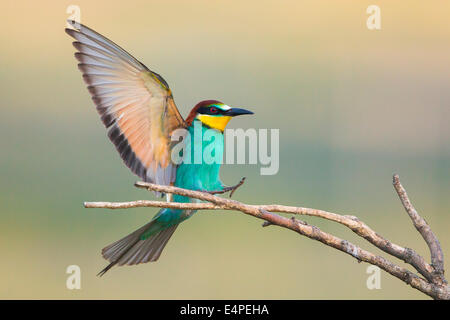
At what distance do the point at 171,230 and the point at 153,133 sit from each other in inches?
13.6

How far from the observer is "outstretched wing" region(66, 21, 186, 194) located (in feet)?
4.20

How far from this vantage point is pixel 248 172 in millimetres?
3174

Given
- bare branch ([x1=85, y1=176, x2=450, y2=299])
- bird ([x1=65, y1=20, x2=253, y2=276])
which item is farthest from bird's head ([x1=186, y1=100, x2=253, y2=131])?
bare branch ([x1=85, y1=176, x2=450, y2=299])

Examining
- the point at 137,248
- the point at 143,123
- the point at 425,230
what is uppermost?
the point at 143,123

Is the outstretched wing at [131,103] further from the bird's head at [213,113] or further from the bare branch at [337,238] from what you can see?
the bare branch at [337,238]

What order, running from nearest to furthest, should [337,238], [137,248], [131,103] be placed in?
1. [337,238]
2. [131,103]
3. [137,248]

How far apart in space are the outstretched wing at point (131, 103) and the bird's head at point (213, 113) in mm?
114

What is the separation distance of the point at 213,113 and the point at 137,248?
429 mm

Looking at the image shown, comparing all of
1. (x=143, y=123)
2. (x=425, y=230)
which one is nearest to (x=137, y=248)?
(x=143, y=123)

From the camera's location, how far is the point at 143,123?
1.37m

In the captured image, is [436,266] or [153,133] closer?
[436,266]

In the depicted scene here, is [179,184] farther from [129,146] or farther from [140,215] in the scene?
[140,215]

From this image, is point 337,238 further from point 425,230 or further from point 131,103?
point 131,103

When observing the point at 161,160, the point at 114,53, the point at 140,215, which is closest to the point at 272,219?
the point at 161,160
